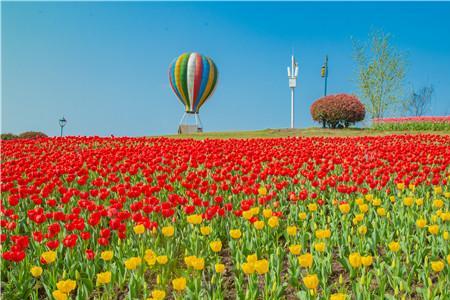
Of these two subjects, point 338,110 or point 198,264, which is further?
point 338,110

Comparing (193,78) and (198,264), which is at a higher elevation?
(193,78)

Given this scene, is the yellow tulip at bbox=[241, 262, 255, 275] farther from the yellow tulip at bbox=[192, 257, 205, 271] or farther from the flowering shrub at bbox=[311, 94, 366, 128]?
the flowering shrub at bbox=[311, 94, 366, 128]

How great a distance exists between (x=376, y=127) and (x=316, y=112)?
212 inches

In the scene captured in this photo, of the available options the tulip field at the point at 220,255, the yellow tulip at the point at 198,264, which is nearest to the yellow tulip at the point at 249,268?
the tulip field at the point at 220,255

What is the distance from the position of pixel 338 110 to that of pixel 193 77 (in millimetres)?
12896

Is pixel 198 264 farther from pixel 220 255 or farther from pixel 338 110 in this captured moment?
pixel 338 110

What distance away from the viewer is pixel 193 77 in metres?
39.4

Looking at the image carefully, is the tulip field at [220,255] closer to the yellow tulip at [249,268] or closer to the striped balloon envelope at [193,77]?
the yellow tulip at [249,268]

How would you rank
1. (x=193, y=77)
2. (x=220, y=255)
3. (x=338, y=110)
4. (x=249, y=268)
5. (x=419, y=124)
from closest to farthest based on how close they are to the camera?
(x=249, y=268) < (x=220, y=255) < (x=419, y=124) < (x=338, y=110) < (x=193, y=77)

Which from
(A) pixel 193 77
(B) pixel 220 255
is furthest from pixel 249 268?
(A) pixel 193 77

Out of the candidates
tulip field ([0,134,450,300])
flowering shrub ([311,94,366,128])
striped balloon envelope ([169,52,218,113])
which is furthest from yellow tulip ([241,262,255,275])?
striped balloon envelope ([169,52,218,113])

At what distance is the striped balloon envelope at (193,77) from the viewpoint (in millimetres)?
39312

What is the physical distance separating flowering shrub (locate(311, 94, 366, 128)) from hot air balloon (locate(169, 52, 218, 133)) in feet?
32.2

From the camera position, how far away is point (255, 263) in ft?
11.9
